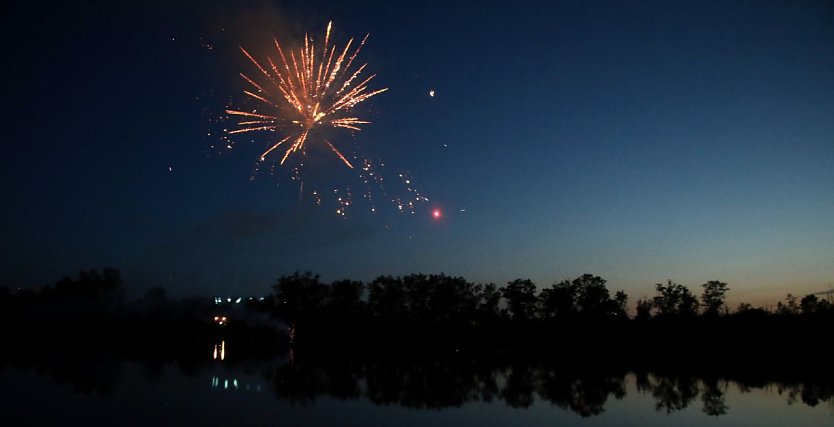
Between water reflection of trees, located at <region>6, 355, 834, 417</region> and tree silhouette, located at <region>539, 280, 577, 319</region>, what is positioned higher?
tree silhouette, located at <region>539, 280, 577, 319</region>

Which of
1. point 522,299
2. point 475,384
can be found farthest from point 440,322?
point 475,384

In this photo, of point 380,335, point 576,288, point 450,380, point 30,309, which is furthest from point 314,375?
point 30,309

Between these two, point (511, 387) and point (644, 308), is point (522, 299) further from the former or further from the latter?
point (511, 387)

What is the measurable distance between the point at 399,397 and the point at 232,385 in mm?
6589

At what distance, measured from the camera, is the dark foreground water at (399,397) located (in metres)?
15.4

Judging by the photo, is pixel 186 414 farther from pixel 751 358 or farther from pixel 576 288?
pixel 576 288

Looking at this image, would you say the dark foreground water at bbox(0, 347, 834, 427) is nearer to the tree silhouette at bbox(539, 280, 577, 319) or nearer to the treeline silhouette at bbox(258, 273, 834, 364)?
the treeline silhouette at bbox(258, 273, 834, 364)

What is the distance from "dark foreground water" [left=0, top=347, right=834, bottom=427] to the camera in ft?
50.6

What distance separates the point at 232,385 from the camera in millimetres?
22203

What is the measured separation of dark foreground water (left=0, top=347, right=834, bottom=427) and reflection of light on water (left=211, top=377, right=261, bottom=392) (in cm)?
4

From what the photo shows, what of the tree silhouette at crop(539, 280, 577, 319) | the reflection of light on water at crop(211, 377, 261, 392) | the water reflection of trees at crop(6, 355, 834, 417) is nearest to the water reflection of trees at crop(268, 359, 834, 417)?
the water reflection of trees at crop(6, 355, 834, 417)

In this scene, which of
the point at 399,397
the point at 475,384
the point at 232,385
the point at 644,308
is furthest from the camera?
the point at 644,308

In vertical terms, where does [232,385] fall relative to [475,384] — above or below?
above

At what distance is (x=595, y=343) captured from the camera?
50.9m
